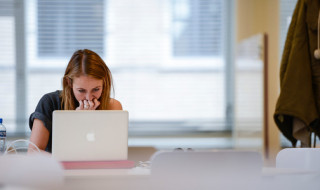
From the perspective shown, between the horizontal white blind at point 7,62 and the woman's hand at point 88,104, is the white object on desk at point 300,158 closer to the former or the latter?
the woman's hand at point 88,104

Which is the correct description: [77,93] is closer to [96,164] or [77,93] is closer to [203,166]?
[96,164]

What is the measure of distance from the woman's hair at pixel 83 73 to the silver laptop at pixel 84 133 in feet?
1.86

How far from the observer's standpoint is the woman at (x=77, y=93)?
2.36 m

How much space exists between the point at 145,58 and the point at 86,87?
6.36 feet

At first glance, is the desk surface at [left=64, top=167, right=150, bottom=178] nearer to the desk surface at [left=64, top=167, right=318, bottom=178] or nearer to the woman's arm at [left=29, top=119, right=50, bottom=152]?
the desk surface at [left=64, top=167, right=318, bottom=178]

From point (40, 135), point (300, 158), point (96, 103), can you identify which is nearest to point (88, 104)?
point (96, 103)

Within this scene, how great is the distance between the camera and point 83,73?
235 cm

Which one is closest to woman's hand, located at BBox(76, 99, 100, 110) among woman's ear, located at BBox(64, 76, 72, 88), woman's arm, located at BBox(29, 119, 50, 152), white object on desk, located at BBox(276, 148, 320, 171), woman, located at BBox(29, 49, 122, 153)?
woman, located at BBox(29, 49, 122, 153)

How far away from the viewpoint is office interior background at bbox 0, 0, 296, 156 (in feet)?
13.8

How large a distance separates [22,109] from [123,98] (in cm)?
94

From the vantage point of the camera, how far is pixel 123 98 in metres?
4.27

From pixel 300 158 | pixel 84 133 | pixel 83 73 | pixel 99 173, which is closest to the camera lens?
pixel 99 173

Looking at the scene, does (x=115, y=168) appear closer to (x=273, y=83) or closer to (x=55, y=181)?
(x=55, y=181)

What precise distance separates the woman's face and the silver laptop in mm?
549
